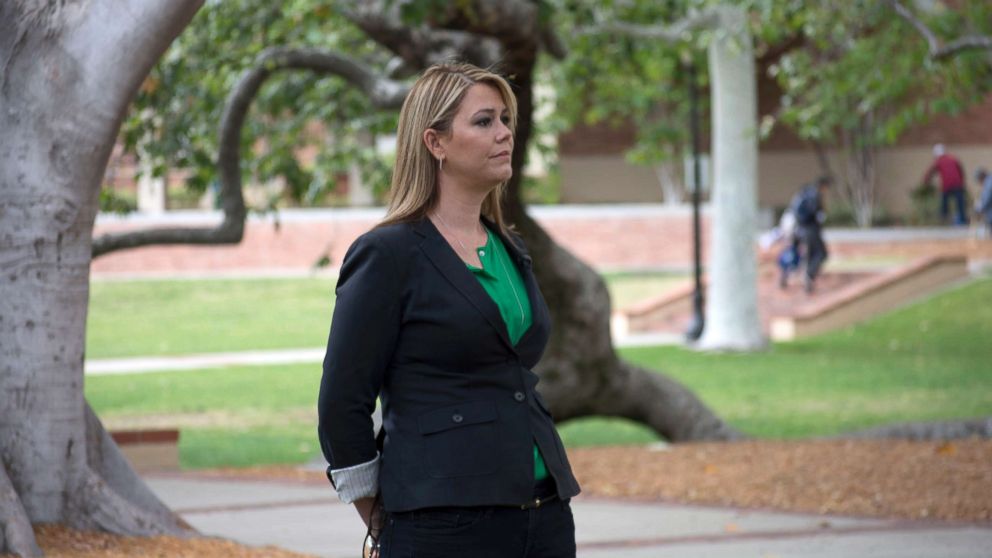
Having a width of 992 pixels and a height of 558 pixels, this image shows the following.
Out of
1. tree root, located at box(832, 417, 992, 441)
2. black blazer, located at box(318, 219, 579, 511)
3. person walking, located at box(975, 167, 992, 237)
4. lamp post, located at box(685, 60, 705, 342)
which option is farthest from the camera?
person walking, located at box(975, 167, 992, 237)

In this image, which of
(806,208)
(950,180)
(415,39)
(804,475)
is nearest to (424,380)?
(804,475)

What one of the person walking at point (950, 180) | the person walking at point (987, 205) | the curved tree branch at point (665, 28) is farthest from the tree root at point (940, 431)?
the person walking at point (950, 180)

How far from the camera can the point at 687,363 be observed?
21.1 m

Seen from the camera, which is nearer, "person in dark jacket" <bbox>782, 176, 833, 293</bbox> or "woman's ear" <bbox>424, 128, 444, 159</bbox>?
"woman's ear" <bbox>424, 128, 444, 159</bbox>

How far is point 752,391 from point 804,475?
27.8ft

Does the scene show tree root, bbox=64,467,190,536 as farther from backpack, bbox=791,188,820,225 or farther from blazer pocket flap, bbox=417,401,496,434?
backpack, bbox=791,188,820,225

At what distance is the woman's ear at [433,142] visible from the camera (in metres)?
3.57

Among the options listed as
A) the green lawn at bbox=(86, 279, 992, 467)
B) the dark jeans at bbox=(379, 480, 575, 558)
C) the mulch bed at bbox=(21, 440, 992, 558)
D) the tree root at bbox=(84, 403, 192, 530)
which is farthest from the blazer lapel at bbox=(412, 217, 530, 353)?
the green lawn at bbox=(86, 279, 992, 467)

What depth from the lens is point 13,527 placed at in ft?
18.0

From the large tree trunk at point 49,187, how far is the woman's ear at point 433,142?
2.70 meters

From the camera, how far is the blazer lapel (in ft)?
11.4

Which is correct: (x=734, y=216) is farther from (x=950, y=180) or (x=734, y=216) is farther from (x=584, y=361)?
(x=950, y=180)

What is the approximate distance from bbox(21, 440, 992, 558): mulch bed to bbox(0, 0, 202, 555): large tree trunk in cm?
410

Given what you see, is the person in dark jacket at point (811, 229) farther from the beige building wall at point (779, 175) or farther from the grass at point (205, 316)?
the beige building wall at point (779, 175)
